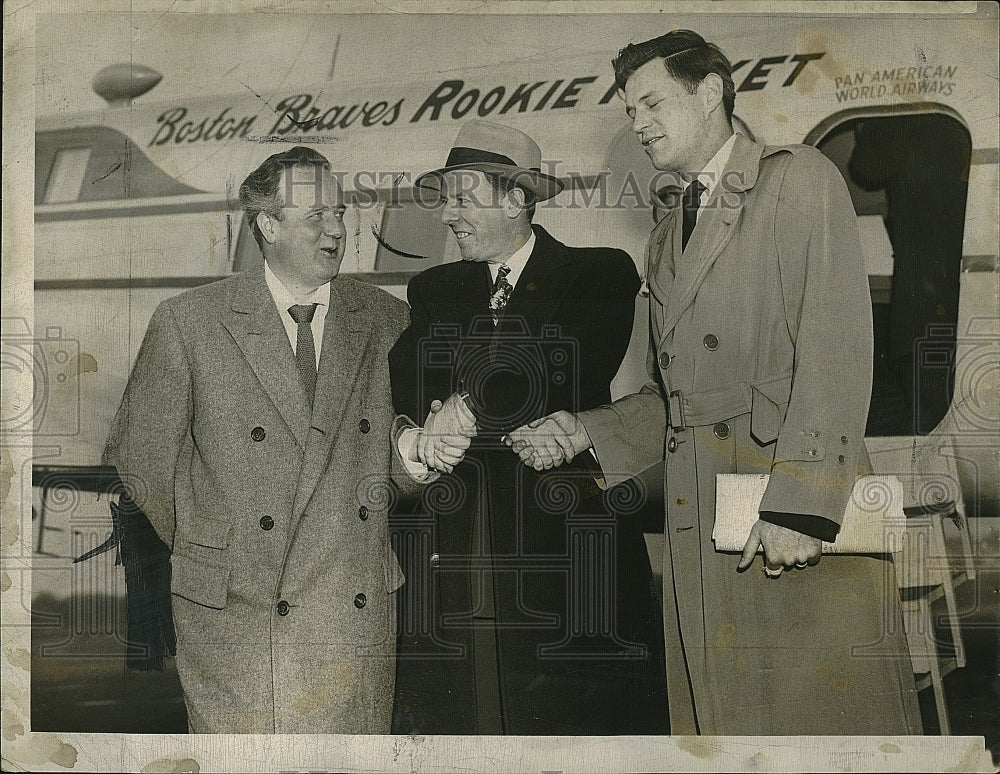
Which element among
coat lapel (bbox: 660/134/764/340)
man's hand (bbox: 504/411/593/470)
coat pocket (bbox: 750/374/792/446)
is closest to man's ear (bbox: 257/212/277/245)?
man's hand (bbox: 504/411/593/470)

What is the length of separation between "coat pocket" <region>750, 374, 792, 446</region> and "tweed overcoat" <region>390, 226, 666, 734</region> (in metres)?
0.38

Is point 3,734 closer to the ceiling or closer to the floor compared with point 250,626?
closer to the floor

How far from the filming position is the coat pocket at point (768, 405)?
98.3 inches

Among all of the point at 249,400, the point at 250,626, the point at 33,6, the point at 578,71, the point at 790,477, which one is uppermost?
the point at 33,6

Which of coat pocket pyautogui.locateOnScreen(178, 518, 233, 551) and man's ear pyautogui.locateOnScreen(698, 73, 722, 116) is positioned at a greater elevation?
man's ear pyautogui.locateOnScreen(698, 73, 722, 116)

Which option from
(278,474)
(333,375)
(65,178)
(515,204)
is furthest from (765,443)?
(65,178)

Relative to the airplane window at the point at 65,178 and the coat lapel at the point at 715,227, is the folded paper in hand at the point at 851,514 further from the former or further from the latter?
the airplane window at the point at 65,178

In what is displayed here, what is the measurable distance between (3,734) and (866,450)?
244cm

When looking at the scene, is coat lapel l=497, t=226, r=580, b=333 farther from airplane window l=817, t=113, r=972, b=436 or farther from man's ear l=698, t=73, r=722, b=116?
airplane window l=817, t=113, r=972, b=436

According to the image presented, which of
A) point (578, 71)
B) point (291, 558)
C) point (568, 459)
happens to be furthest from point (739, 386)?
point (291, 558)

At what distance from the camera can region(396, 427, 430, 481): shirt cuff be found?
2580mm

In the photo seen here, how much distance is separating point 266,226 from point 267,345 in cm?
33

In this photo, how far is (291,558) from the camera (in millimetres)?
2539

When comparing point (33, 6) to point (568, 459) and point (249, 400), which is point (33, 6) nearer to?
point (249, 400)
